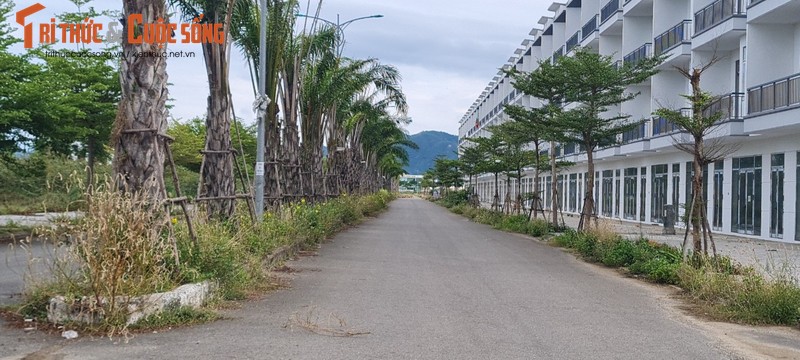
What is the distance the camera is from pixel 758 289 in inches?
354

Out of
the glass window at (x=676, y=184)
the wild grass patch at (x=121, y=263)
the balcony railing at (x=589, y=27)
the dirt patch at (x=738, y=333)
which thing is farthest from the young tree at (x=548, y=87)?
the balcony railing at (x=589, y=27)

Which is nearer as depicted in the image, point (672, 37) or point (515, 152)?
point (672, 37)

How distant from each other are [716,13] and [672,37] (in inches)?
146

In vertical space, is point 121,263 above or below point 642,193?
below

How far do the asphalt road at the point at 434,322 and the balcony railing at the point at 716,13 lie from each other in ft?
44.6

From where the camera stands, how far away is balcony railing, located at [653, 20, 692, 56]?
2695cm

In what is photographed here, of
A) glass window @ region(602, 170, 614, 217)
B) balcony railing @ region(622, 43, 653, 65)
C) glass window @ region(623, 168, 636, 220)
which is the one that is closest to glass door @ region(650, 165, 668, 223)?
glass window @ region(623, 168, 636, 220)

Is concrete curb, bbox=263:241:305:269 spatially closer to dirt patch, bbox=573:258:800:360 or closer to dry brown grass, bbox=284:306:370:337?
dry brown grass, bbox=284:306:370:337

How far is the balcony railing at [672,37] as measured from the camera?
2695 cm

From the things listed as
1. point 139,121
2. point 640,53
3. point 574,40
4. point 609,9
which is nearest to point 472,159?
point 574,40

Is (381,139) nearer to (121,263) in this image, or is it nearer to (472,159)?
(472,159)

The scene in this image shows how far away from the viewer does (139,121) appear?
865 centimetres

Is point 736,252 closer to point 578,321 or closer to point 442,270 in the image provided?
point 442,270

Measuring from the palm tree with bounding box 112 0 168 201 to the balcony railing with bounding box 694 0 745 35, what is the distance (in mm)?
19537
